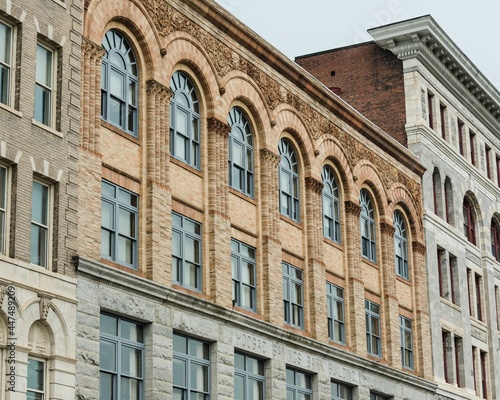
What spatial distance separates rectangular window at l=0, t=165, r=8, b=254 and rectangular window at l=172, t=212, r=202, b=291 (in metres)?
7.78

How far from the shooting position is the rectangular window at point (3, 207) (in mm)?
26141

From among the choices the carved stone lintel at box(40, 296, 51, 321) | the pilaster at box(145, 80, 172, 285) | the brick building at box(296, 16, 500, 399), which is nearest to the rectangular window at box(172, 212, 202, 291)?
the pilaster at box(145, 80, 172, 285)

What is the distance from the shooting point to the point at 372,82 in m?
55.0

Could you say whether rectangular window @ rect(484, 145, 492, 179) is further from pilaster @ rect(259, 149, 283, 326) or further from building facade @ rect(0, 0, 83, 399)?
building facade @ rect(0, 0, 83, 399)

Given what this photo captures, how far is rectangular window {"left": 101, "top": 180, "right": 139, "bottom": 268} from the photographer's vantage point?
1206 inches

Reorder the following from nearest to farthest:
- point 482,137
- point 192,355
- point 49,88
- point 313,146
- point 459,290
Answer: point 49,88
point 192,355
point 313,146
point 459,290
point 482,137

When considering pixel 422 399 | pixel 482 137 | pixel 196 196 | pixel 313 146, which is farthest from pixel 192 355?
pixel 482 137

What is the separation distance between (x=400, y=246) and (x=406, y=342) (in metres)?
4.01

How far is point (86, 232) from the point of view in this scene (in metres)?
29.2

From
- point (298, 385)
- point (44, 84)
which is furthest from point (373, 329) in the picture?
point (44, 84)

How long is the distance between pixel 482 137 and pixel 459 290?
33.7ft

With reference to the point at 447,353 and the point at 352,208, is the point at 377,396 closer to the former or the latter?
the point at 352,208

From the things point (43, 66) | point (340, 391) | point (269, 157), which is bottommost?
point (340, 391)

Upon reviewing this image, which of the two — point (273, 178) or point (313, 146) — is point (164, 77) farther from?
point (313, 146)
